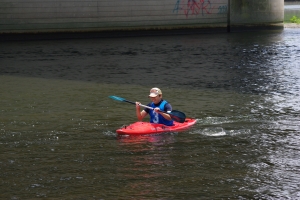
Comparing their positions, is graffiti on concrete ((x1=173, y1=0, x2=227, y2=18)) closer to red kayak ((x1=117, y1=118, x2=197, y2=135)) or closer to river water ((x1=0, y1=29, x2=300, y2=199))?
river water ((x1=0, y1=29, x2=300, y2=199))

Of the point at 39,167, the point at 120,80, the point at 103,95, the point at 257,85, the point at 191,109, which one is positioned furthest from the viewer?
the point at 120,80

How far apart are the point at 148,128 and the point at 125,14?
24774 mm

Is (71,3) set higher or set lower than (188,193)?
higher

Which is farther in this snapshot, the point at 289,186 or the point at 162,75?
the point at 162,75


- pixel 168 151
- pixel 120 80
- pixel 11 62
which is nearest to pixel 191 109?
pixel 168 151

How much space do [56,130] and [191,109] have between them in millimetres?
3823

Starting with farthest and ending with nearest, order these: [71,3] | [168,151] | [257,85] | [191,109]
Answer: [71,3]
[257,85]
[191,109]
[168,151]

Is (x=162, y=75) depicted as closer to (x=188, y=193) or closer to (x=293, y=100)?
(x=293, y=100)

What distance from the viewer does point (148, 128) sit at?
12078 millimetres

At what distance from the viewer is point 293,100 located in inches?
627

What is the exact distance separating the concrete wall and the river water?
26.0 ft

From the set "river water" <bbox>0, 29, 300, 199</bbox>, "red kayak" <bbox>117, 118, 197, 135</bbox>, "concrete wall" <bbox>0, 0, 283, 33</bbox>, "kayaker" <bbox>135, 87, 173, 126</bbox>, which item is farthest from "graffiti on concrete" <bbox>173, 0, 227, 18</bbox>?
"red kayak" <bbox>117, 118, 197, 135</bbox>

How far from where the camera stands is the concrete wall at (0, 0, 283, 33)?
3409cm

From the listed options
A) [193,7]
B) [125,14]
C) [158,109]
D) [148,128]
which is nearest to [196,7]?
[193,7]
